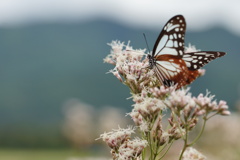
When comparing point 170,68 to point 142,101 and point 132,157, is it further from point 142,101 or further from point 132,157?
point 132,157

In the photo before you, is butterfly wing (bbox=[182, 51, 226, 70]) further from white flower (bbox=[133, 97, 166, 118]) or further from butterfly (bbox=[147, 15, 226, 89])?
white flower (bbox=[133, 97, 166, 118])

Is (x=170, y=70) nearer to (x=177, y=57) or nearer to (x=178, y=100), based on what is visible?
(x=177, y=57)

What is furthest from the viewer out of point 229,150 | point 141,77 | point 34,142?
point 34,142

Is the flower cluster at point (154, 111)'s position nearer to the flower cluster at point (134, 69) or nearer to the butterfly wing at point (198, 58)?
the flower cluster at point (134, 69)

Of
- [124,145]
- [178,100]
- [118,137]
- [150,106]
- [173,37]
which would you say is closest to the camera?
[178,100]

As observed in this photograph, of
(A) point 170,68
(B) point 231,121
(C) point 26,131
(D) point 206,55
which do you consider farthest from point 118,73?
(C) point 26,131

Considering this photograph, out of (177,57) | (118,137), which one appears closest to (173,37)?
(177,57)

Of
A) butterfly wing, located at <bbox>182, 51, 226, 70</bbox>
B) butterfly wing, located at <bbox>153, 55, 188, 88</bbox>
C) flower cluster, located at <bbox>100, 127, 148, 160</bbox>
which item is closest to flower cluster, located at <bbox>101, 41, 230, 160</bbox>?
flower cluster, located at <bbox>100, 127, 148, 160</bbox>
